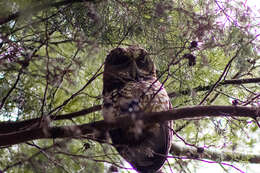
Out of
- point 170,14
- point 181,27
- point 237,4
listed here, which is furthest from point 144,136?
point 237,4

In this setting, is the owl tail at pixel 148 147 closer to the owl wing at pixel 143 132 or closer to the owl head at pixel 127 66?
the owl wing at pixel 143 132

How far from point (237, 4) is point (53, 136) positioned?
4.56 ft

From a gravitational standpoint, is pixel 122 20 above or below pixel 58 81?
above

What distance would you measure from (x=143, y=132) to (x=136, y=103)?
0.57ft

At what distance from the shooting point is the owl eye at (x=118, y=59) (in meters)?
2.20

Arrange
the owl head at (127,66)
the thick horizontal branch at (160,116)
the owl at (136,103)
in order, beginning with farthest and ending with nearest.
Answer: the owl head at (127,66) → the owl at (136,103) → the thick horizontal branch at (160,116)

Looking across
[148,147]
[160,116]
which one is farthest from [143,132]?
[160,116]

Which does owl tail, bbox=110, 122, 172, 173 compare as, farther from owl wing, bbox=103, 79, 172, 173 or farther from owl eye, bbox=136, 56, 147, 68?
owl eye, bbox=136, 56, 147, 68

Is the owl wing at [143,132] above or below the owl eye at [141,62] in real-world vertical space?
below

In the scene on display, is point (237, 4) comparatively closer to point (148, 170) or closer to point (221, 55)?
point (221, 55)

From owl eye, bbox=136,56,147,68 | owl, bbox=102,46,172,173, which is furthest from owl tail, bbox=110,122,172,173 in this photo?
owl eye, bbox=136,56,147,68

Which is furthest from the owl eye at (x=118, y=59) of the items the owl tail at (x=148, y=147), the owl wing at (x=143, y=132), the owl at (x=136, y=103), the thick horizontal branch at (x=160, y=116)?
the thick horizontal branch at (x=160, y=116)

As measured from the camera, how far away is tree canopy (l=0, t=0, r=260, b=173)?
4.95 feet

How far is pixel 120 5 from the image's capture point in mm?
2213
